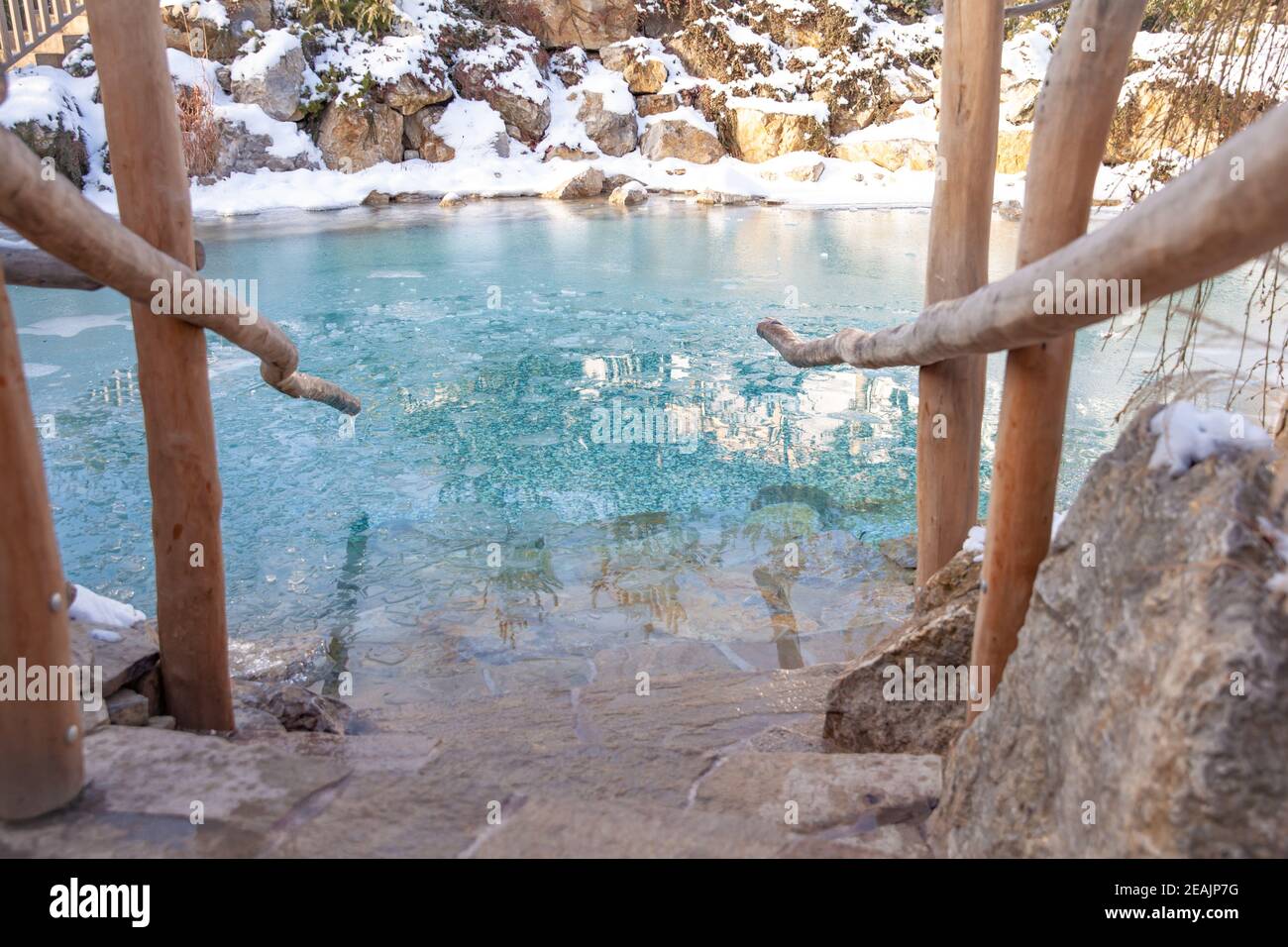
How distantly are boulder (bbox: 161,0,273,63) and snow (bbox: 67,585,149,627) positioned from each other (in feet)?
61.4

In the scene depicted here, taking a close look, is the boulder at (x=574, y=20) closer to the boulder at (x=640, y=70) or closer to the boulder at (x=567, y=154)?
the boulder at (x=640, y=70)

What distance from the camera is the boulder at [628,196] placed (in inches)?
672

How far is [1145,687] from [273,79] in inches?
820

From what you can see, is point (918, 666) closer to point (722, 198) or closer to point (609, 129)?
point (722, 198)

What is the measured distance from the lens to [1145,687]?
1.30 m

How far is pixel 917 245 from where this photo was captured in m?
13.3

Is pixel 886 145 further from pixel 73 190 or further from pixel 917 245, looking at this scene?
pixel 73 190

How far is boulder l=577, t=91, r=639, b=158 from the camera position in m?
20.9

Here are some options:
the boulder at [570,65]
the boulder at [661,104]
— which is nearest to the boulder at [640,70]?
the boulder at [661,104]

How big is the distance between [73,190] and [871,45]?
77.9 feet

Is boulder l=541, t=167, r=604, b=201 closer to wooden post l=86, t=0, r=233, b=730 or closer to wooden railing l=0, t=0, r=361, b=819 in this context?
wooden railing l=0, t=0, r=361, b=819

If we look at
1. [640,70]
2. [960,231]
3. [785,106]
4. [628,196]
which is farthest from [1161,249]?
[640,70]

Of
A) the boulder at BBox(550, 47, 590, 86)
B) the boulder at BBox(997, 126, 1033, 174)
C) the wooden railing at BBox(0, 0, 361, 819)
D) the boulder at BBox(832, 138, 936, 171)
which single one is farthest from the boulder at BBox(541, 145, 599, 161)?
the wooden railing at BBox(0, 0, 361, 819)

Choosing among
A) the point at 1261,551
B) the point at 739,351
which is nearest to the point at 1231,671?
the point at 1261,551
